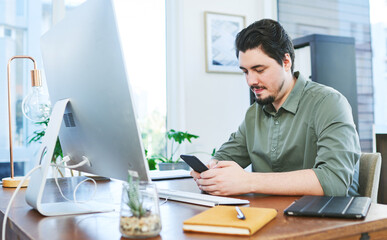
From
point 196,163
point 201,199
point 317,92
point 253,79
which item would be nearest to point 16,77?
point 253,79

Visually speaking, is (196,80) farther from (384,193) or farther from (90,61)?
(90,61)

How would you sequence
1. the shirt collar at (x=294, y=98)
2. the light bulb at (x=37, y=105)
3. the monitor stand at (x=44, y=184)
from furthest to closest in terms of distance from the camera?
1. the light bulb at (x=37, y=105)
2. the shirt collar at (x=294, y=98)
3. the monitor stand at (x=44, y=184)

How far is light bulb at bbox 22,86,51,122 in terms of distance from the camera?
6.30 feet

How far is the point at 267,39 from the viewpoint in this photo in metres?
1.75

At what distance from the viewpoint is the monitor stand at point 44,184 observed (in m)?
1.14

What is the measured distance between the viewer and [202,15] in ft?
12.3

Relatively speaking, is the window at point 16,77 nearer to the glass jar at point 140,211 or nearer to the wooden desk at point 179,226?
the wooden desk at point 179,226

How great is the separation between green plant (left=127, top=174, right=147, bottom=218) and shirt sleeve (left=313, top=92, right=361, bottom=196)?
27.6 inches

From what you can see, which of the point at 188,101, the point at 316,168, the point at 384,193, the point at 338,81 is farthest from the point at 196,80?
the point at 316,168

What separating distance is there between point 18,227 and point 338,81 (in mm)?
2498

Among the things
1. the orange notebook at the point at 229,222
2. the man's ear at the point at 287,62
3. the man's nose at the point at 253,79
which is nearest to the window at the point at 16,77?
the man's nose at the point at 253,79

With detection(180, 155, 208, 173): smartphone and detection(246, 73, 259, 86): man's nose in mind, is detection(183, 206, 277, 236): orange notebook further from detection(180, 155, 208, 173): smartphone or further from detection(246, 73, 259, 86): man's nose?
detection(246, 73, 259, 86): man's nose

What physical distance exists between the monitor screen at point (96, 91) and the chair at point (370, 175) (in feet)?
3.11

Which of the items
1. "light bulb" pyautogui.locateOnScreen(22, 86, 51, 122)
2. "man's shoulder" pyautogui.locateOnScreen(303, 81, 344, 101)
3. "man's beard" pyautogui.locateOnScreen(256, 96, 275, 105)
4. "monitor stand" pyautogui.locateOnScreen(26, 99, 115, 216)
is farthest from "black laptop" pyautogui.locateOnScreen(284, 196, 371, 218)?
"light bulb" pyautogui.locateOnScreen(22, 86, 51, 122)
